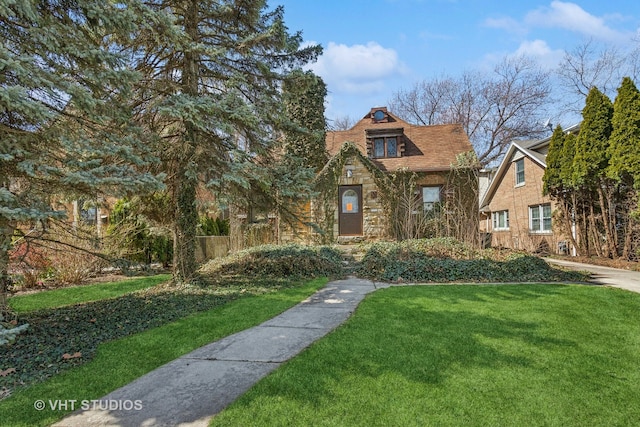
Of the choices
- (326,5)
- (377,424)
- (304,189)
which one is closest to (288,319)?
(377,424)

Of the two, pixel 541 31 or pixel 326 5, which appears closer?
pixel 326 5

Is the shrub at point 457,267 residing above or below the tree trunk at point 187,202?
→ below

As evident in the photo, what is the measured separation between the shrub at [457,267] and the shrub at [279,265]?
91cm

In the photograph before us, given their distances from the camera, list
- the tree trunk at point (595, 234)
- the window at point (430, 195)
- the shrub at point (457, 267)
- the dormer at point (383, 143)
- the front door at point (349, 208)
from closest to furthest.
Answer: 1. the shrub at point (457, 267)
2. the tree trunk at point (595, 234)
3. the front door at point (349, 208)
4. the window at point (430, 195)
5. the dormer at point (383, 143)

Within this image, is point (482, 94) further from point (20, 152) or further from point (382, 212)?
point (20, 152)

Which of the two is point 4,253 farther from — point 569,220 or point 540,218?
point 540,218

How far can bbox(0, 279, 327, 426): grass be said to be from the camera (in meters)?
2.59

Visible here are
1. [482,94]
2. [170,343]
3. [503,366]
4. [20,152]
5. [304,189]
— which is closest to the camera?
[503,366]

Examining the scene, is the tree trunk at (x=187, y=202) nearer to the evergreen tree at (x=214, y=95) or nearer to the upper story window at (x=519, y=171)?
the evergreen tree at (x=214, y=95)

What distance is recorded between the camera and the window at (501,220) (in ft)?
61.7

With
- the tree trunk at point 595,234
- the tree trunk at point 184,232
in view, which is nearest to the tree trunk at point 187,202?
the tree trunk at point 184,232

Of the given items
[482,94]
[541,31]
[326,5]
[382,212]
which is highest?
[482,94]

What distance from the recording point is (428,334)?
404 cm

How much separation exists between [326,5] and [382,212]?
26.6 ft
